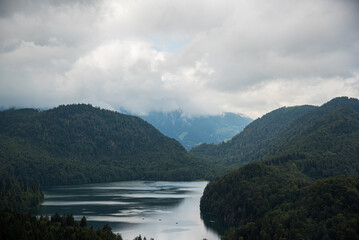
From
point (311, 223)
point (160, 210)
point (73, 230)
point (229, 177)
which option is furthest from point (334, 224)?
point (160, 210)

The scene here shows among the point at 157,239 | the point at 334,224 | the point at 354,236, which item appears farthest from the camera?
the point at 157,239

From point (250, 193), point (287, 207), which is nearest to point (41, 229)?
point (287, 207)

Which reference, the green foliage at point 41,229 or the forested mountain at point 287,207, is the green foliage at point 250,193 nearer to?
the forested mountain at point 287,207

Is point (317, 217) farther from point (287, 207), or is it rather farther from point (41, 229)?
point (41, 229)

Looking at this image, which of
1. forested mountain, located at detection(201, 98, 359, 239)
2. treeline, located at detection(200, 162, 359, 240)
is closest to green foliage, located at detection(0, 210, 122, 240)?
treeline, located at detection(200, 162, 359, 240)

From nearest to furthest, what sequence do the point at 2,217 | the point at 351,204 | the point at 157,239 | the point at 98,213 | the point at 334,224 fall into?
the point at 2,217 → the point at 334,224 → the point at 351,204 → the point at 157,239 → the point at 98,213

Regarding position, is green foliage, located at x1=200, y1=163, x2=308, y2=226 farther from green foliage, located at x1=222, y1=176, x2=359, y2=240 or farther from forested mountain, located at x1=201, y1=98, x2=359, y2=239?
green foliage, located at x1=222, y1=176, x2=359, y2=240

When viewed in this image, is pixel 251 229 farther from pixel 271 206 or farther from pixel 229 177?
pixel 229 177

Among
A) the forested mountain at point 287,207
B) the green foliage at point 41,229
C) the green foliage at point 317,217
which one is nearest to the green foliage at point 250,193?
the forested mountain at point 287,207
